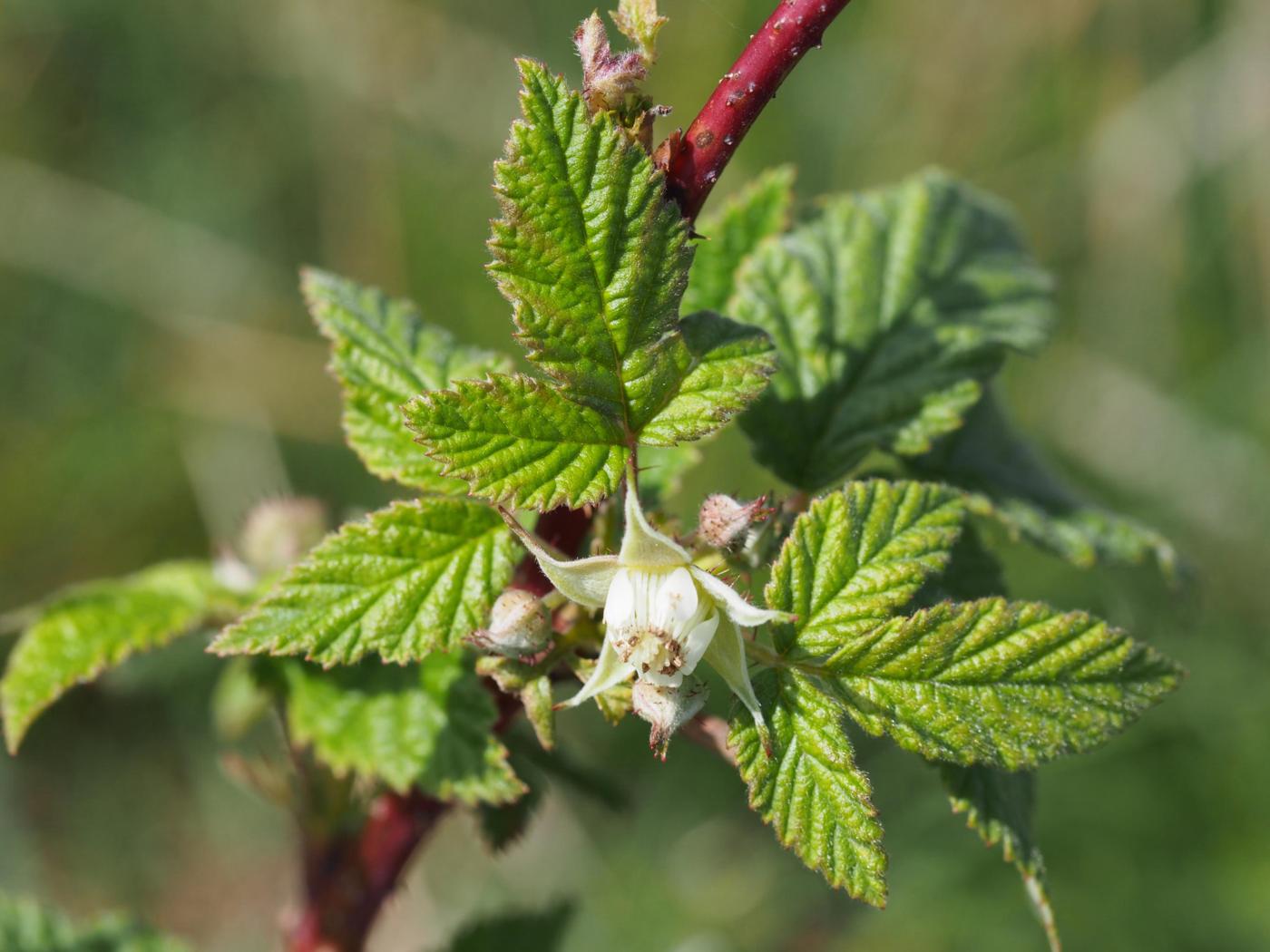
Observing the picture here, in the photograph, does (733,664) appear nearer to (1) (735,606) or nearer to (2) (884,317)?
(1) (735,606)

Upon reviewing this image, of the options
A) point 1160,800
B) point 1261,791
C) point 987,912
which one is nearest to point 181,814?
point 987,912

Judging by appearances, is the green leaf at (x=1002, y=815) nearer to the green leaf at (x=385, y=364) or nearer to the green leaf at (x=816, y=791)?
the green leaf at (x=816, y=791)

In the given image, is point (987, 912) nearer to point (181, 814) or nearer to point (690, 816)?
point (690, 816)

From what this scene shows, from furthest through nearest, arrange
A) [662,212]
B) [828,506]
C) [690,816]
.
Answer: [690,816]
[828,506]
[662,212]

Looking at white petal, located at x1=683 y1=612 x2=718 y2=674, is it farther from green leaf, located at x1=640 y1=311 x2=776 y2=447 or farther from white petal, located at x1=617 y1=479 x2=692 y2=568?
green leaf, located at x1=640 y1=311 x2=776 y2=447

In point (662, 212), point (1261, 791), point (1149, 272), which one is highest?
point (662, 212)

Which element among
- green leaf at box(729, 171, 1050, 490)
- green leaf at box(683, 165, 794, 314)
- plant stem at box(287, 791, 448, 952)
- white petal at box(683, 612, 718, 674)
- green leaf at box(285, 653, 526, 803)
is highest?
green leaf at box(683, 165, 794, 314)

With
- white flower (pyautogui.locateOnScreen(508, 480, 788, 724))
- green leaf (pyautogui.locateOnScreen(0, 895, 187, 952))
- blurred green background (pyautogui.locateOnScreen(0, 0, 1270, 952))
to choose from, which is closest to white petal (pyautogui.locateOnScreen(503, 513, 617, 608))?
white flower (pyautogui.locateOnScreen(508, 480, 788, 724))
